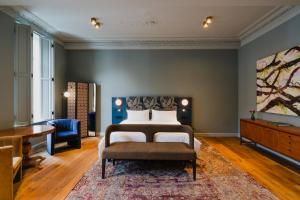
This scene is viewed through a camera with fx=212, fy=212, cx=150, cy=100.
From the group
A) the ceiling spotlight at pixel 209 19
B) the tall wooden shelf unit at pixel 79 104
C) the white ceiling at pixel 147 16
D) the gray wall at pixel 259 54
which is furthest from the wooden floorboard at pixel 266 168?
the tall wooden shelf unit at pixel 79 104

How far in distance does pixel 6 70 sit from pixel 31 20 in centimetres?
144

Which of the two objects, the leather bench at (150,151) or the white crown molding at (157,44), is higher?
the white crown molding at (157,44)

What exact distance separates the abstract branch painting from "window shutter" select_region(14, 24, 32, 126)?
530 centimetres

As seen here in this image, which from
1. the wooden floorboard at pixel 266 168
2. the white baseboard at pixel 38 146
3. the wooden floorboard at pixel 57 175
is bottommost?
the wooden floorboard at pixel 57 175

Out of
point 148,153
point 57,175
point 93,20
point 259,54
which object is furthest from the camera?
point 259,54

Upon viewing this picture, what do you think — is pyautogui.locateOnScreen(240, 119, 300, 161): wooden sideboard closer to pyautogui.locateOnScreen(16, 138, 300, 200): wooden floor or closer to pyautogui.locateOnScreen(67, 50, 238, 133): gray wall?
pyautogui.locateOnScreen(16, 138, 300, 200): wooden floor

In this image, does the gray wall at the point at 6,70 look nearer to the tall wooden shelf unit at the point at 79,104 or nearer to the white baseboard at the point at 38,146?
the white baseboard at the point at 38,146

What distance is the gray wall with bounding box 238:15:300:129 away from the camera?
4.04 metres

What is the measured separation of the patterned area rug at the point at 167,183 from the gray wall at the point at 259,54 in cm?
178

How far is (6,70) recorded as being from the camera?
394cm

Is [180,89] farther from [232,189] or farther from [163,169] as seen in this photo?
[232,189]

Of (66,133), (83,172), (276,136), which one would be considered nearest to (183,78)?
(276,136)

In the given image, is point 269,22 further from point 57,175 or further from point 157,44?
point 57,175

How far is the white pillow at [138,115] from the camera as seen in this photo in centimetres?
578
